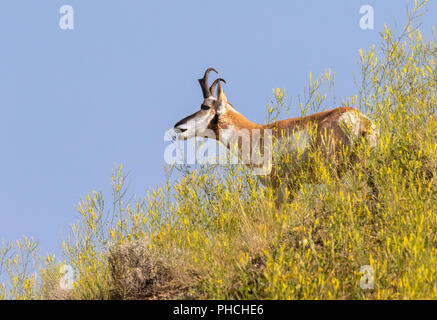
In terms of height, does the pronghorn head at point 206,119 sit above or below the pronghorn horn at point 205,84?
below

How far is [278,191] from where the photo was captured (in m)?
10.1

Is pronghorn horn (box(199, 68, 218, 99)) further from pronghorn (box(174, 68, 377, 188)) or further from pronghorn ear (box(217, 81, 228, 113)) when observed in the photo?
pronghorn ear (box(217, 81, 228, 113))

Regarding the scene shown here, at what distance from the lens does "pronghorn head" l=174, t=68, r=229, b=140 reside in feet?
36.8

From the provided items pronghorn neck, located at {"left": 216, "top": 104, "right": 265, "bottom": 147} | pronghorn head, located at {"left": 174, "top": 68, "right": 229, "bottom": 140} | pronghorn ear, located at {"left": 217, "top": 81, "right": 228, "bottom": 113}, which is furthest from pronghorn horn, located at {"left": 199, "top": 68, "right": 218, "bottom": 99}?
pronghorn neck, located at {"left": 216, "top": 104, "right": 265, "bottom": 147}

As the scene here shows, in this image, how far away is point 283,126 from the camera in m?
10.9

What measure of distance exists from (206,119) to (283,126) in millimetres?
1536

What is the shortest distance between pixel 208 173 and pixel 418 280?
4.48 meters

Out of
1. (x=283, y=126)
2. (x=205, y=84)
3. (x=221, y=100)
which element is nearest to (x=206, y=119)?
(x=221, y=100)

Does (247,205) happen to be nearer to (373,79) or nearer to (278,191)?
(278,191)

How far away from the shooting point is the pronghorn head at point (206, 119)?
36.8ft

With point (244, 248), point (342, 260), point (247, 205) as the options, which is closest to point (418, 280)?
point (342, 260)

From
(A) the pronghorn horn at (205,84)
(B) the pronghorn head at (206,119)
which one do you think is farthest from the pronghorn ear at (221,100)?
(A) the pronghorn horn at (205,84)

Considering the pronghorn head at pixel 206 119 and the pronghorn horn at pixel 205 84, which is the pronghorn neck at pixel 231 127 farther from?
the pronghorn horn at pixel 205 84
